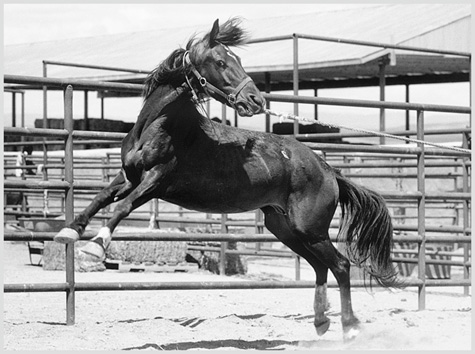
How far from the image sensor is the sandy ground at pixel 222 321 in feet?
18.1

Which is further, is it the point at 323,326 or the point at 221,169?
the point at 323,326

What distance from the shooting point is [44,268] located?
36.4 ft

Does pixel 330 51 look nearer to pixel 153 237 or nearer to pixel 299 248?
pixel 153 237

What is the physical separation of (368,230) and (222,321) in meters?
1.22

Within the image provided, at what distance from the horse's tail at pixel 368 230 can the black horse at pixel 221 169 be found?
17mm

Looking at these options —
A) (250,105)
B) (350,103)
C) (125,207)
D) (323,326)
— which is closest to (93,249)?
(125,207)

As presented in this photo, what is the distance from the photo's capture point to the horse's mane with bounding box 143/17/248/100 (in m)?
5.32

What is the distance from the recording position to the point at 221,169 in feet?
17.8

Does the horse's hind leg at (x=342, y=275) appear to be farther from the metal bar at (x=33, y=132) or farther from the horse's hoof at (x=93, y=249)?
the metal bar at (x=33, y=132)

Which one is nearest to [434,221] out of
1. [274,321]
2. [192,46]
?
[274,321]

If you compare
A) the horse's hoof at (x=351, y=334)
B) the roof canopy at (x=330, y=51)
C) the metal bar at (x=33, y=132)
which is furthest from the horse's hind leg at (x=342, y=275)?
the roof canopy at (x=330, y=51)

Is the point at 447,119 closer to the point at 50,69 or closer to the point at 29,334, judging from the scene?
the point at 50,69

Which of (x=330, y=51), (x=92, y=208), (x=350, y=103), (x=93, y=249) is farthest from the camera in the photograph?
(x=330, y=51)

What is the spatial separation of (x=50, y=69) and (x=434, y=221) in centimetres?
1029
